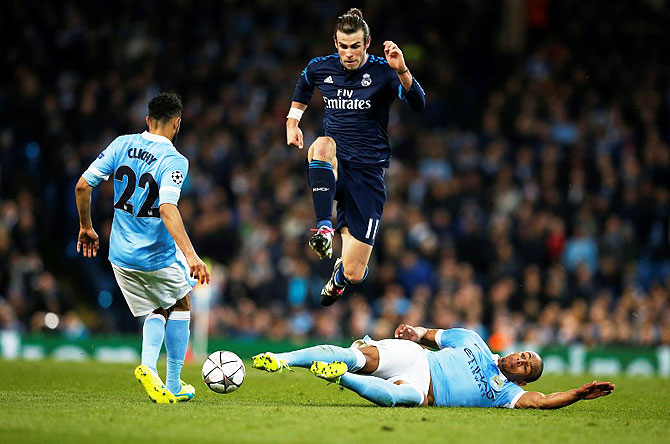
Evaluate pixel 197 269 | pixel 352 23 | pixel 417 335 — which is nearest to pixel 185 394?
pixel 197 269

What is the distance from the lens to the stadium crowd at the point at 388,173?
18.5m

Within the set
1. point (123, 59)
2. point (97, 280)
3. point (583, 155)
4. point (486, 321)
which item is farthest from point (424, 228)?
point (123, 59)

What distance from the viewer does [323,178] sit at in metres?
10.3

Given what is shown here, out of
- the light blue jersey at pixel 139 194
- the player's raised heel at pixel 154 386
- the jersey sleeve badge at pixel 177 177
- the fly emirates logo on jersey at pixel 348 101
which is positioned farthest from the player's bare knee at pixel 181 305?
the fly emirates logo on jersey at pixel 348 101

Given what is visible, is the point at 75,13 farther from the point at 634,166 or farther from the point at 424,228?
the point at 634,166

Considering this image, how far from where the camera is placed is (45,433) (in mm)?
6816

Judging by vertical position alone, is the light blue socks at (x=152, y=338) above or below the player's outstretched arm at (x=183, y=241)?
below

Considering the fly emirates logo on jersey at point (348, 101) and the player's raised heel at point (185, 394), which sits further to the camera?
the fly emirates logo on jersey at point (348, 101)

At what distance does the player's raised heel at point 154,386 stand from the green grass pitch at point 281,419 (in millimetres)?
133

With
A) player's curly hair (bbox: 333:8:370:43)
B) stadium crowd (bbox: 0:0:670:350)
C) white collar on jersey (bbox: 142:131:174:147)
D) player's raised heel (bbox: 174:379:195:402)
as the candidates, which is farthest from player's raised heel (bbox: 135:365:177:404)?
Answer: stadium crowd (bbox: 0:0:670:350)

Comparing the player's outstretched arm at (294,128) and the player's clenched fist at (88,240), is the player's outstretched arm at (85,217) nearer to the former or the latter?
the player's clenched fist at (88,240)

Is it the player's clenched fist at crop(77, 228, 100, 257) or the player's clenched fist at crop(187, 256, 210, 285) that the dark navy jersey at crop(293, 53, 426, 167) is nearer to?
the player's clenched fist at crop(77, 228, 100, 257)

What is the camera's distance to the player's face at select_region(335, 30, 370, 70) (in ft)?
33.0

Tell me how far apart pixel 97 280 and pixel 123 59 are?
560 cm
